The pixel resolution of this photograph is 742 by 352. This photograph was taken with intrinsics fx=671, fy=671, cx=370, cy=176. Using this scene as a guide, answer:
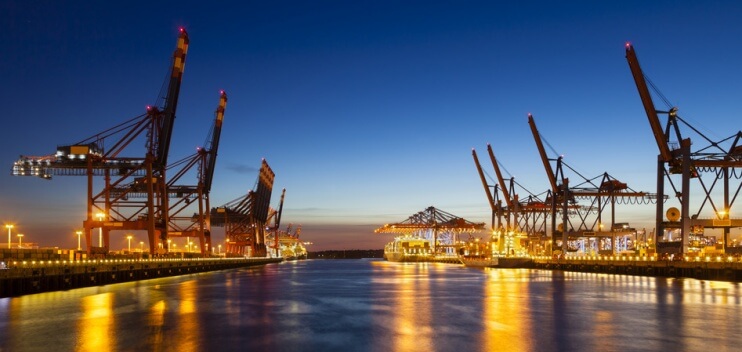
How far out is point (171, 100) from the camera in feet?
245

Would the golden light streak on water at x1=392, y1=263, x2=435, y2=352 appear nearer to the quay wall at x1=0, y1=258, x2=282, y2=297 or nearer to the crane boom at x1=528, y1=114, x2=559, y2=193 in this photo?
the quay wall at x1=0, y1=258, x2=282, y2=297

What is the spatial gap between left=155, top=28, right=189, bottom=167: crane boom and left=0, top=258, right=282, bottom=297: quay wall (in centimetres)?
1224

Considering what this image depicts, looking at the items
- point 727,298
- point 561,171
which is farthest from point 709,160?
point 561,171

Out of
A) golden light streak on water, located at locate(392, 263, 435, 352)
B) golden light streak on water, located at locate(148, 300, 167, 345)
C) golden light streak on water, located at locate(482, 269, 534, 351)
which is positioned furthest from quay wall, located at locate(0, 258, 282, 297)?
golden light streak on water, located at locate(482, 269, 534, 351)

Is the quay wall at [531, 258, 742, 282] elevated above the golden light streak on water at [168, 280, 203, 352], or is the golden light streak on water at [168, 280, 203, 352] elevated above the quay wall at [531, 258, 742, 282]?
the golden light streak on water at [168, 280, 203, 352]

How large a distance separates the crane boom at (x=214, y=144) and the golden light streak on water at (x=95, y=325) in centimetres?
7004

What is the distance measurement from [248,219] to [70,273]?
104400mm

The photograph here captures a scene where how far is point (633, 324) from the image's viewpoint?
21.2 metres

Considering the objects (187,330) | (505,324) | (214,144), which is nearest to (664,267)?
(505,324)

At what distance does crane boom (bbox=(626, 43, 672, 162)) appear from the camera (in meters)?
61.0

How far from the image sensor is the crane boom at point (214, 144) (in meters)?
101

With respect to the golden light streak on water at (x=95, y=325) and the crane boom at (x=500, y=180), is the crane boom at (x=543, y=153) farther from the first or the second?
the golden light streak on water at (x=95, y=325)

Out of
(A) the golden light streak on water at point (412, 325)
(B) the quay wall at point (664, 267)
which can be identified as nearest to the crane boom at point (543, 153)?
(B) the quay wall at point (664, 267)

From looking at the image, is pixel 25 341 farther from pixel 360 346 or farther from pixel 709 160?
pixel 709 160
